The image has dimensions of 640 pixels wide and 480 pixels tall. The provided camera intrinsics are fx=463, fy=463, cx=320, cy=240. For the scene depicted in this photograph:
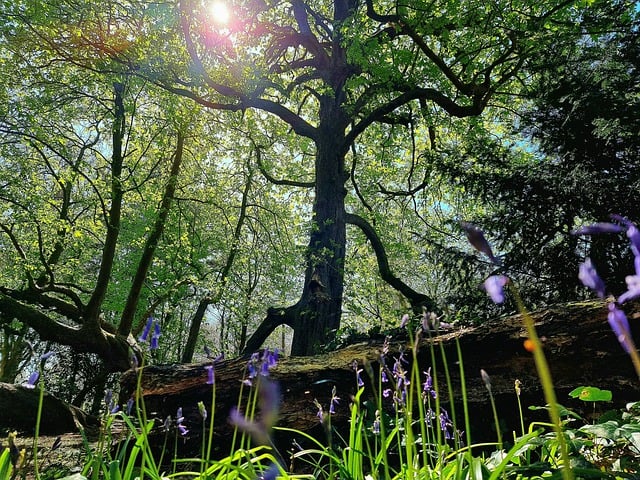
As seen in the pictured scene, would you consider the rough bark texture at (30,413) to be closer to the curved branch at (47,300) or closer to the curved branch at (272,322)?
the curved branch at (272,322)

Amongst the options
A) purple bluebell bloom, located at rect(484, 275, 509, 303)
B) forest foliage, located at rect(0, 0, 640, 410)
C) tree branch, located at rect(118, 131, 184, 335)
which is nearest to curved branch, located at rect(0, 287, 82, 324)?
forest foliage, located at rect(0, 0, 640, 410)

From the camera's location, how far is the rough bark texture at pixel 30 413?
390 cm

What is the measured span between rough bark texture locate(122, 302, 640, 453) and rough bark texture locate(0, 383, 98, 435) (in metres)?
1.11

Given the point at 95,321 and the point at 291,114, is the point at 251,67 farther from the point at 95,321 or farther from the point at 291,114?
the point at 95,321

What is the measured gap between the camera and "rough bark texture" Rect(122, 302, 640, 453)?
2.71 metres

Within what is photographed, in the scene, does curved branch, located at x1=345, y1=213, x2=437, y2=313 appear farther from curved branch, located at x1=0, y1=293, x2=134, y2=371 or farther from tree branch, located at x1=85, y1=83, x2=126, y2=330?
curved branch, located at x1=0, y1=293, x2=134, y2=371

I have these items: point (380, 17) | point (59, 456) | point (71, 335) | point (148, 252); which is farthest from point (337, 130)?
point (59, 456)

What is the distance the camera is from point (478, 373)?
297 cm

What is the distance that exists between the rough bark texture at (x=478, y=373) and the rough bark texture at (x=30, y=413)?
3.63ft

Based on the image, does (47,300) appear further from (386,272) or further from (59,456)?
(59,456)

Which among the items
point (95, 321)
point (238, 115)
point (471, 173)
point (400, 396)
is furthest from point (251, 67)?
point (400, 396)

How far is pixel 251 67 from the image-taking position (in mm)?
8016

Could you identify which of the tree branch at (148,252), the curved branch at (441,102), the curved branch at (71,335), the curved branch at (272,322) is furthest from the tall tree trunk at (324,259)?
the tree branch at (148,252)

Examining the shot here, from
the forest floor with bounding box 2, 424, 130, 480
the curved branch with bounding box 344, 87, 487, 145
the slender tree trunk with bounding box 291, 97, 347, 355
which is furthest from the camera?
the curved branch with bounding box 344, 87, 487, 145
